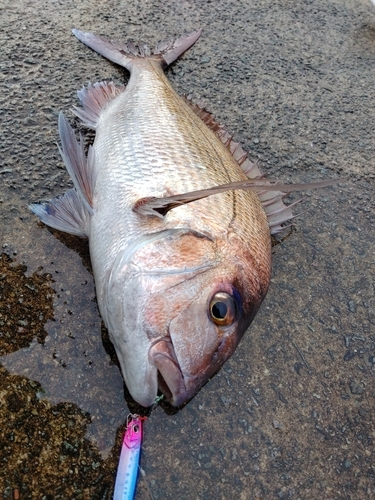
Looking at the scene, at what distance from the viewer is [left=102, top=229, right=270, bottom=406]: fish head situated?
1.71 m

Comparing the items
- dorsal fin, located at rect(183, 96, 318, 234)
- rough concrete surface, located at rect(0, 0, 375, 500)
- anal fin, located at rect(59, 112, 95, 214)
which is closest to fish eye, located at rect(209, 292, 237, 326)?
rough concrete surface, located at rect(0, 0, 375, 500)

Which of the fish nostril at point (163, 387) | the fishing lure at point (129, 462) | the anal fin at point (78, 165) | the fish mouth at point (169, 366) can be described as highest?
the anal fin at point (78, 165)

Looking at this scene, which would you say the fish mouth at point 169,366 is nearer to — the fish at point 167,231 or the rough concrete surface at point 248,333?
the fish at point 167,231

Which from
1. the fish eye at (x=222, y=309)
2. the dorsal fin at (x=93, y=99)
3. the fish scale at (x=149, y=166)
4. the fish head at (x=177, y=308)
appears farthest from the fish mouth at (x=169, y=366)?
the dorsal fin at (x=93, y=99)

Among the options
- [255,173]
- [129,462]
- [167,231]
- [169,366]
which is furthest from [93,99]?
[129,462]

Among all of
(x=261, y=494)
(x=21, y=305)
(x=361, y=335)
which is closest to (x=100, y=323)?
(x=21, y=305)

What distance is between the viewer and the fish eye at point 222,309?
1771 mm

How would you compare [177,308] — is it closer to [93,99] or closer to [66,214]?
[66,214]

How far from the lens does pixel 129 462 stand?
1.79m

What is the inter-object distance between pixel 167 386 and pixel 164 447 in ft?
1.11

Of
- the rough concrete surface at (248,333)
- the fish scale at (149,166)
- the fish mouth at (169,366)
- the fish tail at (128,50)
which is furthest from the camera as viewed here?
the fish tail at (128,50)

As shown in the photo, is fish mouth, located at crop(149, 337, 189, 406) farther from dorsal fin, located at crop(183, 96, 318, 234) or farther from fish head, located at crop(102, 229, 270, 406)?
dorsal fin, located at crop(183, 96, 318, 234)

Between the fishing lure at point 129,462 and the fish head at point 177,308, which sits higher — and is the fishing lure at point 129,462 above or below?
below

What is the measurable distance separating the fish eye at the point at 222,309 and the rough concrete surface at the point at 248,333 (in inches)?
18.9
